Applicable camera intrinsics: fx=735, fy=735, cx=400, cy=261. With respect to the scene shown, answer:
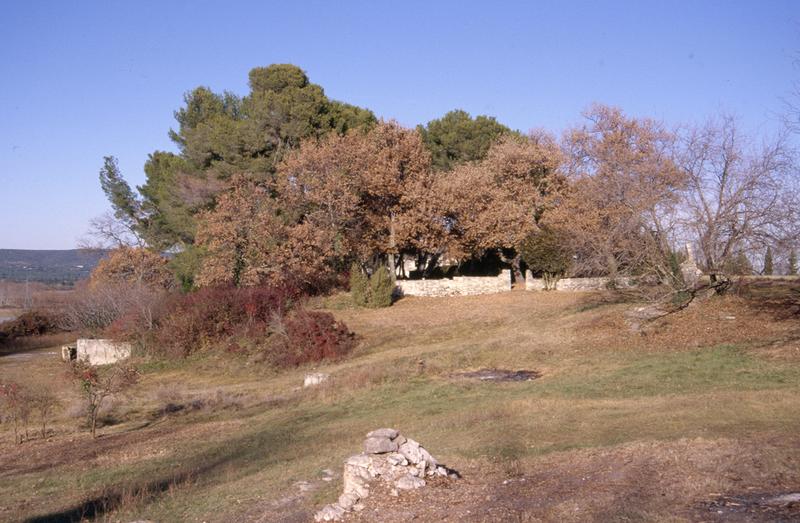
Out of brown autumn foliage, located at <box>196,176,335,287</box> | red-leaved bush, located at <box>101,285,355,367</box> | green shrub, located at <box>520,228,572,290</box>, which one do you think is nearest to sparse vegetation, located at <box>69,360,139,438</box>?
red-leaved bush, located at <box>101,285,355,367</box>

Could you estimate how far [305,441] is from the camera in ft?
47.3

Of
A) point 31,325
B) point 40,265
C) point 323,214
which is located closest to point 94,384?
point 323,214

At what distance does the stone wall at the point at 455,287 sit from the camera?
38.2 meters

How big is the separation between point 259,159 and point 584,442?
109 feet

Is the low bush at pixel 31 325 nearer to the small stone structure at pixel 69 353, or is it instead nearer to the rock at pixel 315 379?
the small stone structure at pixel 69 353

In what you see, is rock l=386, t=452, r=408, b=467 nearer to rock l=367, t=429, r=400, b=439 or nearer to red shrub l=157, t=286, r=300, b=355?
rock l=367, t=429, r=400, b=439

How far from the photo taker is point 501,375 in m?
20.5

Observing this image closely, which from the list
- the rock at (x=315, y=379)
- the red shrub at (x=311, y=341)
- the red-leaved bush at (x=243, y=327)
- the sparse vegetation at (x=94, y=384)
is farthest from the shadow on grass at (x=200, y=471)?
the red-leaved bush at (x=243, y=327)

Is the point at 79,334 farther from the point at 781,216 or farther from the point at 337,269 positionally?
the point at 781,216

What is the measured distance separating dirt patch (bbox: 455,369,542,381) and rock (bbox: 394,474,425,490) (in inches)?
409

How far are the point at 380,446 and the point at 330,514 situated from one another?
1.32 metres

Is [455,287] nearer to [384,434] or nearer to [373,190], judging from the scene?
[373,190]

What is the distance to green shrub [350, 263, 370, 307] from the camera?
36.0m

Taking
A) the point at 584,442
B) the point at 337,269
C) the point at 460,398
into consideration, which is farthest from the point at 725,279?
the point at 337,269
